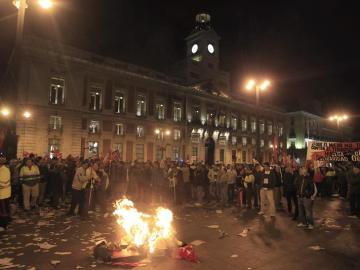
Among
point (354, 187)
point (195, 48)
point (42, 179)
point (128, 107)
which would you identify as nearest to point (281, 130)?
point (195, 48)

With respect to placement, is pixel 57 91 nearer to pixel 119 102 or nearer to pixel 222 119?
pixel 119 102

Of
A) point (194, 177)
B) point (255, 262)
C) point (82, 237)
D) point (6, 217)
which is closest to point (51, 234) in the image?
point (82, 237)

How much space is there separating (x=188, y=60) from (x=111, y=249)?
150ft

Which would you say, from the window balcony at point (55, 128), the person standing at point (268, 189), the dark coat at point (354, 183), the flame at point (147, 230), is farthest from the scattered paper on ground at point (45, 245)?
the window balcony at point (55, 128)

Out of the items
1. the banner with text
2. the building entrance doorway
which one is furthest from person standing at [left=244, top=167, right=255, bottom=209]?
the building entrance doorway

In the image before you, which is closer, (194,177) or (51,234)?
(51,234)

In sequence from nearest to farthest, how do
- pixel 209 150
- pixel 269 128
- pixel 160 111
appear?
pixel 160 111, pixel 209 150, pixel 269 128

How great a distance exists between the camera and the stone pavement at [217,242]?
6172 millimetres

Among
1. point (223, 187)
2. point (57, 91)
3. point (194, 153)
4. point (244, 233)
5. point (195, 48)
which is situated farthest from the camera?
point (195, 48)

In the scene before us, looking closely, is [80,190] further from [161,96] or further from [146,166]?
[161,96]

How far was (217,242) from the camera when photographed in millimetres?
7852

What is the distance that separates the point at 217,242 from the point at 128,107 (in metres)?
32.0

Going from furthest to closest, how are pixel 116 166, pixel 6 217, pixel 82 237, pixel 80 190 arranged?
pixel 116 166 → pixel 80 190 → pixel 6 217 → pixel 82 237

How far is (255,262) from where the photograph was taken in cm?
630
